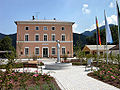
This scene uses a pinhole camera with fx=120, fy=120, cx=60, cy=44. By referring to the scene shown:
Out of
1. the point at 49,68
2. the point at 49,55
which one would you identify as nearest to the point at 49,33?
the point at 49,55

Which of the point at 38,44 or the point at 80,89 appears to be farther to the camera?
the point at 38,44

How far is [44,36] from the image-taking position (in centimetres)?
3250

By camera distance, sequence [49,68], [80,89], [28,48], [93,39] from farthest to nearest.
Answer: [93,39]
[28,48]
[49,68]
[80,89]

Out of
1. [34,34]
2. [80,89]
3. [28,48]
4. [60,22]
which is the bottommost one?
[80,89]

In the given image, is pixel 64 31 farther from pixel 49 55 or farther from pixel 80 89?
pixel 80 89

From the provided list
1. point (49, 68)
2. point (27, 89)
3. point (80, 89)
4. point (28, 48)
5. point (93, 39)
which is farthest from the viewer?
point (93, 39)

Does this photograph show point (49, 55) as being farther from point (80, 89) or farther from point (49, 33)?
point (80, 89)

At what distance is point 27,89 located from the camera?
4.94 meters

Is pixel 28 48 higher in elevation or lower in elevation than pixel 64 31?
lower

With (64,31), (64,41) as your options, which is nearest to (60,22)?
(64,31)

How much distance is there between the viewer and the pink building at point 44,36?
1245 inches

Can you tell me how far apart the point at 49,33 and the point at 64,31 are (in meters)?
4.14

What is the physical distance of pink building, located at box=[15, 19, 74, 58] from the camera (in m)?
31.6

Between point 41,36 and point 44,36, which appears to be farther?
point 44,36
